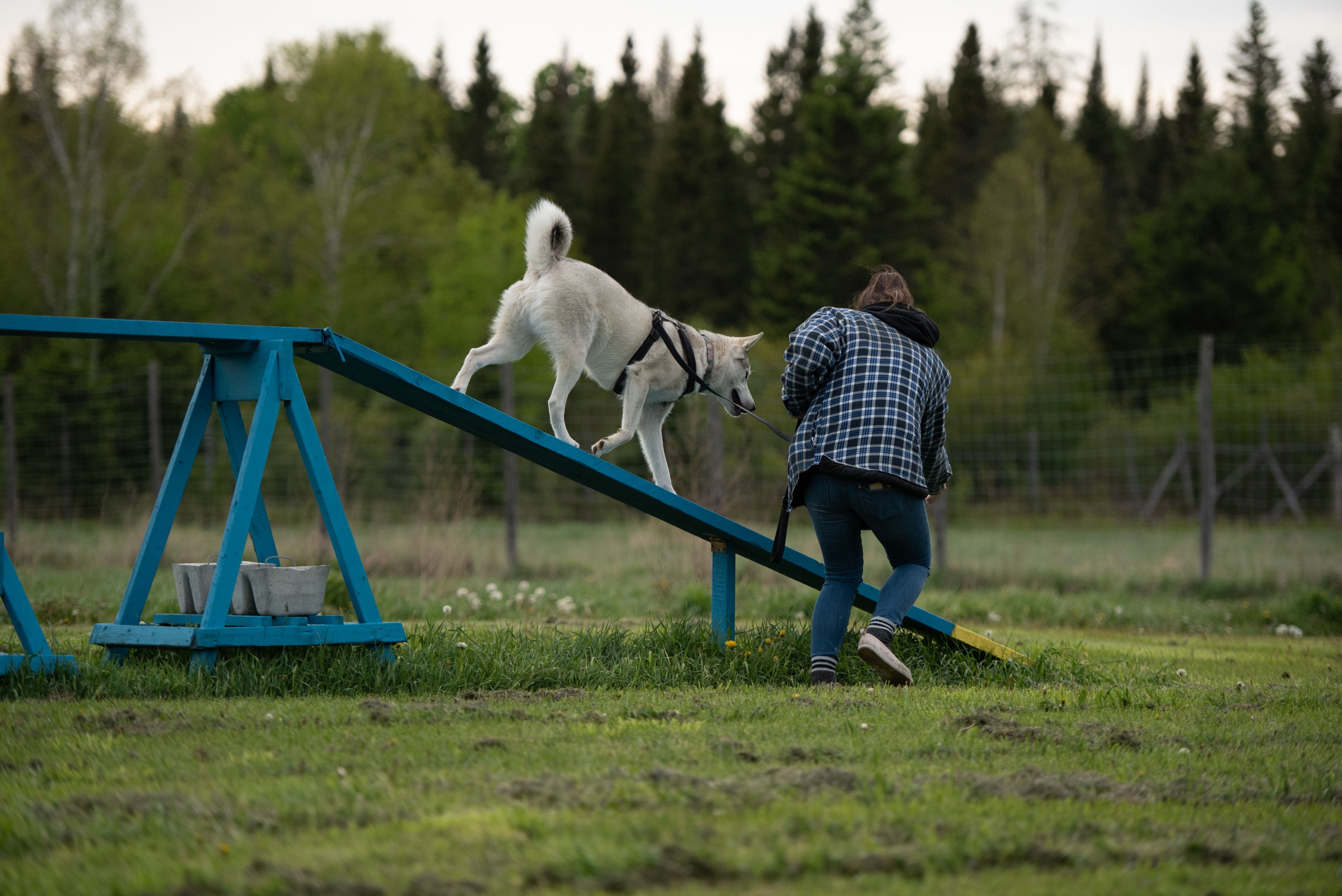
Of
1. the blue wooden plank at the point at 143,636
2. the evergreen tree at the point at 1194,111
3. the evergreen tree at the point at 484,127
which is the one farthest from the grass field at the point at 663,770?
the evergreen tree at the point at 1194,111

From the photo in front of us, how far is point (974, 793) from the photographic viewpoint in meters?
3.08

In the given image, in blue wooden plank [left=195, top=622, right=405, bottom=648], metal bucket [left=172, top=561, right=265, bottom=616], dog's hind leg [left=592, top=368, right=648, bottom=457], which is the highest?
dog's hind leg [left=592, top=368, right=648, bottom=457]

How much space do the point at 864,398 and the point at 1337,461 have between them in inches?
621

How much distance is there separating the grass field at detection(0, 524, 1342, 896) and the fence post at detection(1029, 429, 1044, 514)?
8722 mm

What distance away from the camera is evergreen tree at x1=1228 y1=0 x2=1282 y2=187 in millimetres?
39938

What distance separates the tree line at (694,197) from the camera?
25266mm

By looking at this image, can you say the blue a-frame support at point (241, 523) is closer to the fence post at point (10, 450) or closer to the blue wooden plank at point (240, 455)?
the blue wooden plank at point (240, 455)

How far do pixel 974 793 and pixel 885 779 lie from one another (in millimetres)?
253

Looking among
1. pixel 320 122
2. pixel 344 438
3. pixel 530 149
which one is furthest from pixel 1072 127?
pixel 344 438

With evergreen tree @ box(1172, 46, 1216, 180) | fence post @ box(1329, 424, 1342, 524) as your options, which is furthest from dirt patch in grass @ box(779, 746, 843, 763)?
evergreen tree @ box(1172, 46, 1216, 180)

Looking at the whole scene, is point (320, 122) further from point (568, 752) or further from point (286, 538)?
point (568, 752)

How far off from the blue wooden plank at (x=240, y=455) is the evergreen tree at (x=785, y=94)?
117 feet

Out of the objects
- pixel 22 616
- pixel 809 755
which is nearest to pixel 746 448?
pixel 22 616

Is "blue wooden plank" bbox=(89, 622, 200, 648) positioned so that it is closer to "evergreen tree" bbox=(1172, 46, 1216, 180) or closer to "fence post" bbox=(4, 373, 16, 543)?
"fence post" bbox=(4, 373, 16, 543)
